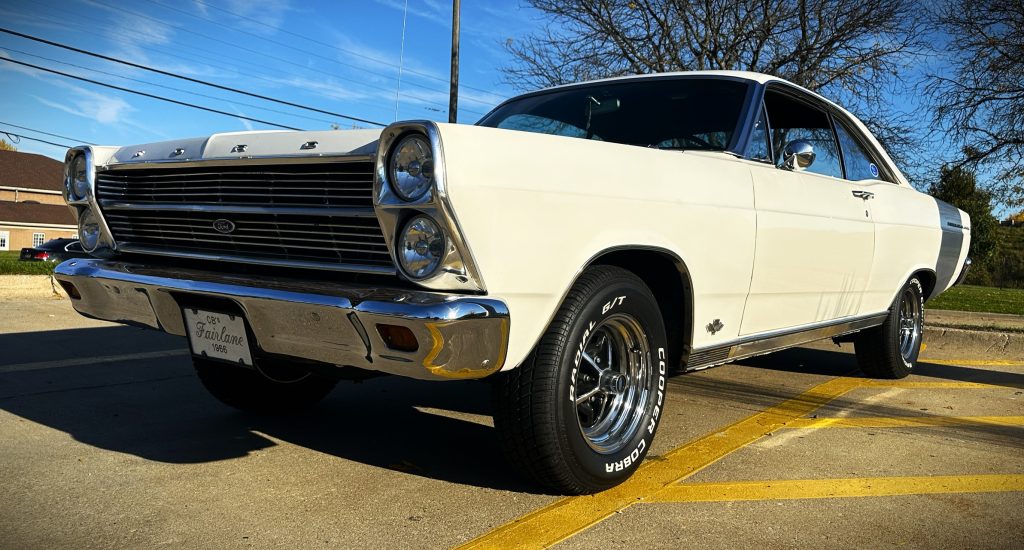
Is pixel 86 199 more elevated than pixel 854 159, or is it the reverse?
pixel 854 159

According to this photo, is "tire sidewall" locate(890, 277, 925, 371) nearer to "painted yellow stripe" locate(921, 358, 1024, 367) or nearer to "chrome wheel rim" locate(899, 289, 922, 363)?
"chrome wheel rim" locate(899, 289, 922, 363)

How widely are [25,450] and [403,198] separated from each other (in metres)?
2.05

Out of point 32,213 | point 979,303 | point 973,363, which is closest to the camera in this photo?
point 973,363

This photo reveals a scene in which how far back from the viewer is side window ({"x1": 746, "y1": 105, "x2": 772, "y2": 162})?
3.82m

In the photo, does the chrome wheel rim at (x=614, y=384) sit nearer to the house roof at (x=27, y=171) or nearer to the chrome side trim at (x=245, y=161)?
the chrome side trim at (x=245, y=161)

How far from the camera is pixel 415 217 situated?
2449mm

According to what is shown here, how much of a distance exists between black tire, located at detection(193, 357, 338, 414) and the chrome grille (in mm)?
753

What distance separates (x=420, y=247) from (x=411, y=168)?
9.3 inches

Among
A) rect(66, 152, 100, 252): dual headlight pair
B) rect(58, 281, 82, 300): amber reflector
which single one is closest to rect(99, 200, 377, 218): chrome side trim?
rect(66, 152, 100, 252): dual headlight pair

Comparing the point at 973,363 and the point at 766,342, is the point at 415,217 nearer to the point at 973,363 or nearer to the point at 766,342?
the point at 766,342

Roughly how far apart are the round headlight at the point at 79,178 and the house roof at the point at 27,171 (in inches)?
2450

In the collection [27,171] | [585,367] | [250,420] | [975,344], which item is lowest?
[250,420]

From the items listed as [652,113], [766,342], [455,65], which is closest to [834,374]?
[766,342]

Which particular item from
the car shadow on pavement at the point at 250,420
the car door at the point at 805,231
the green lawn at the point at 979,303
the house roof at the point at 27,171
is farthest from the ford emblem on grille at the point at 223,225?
the house roof at the point at 27,171
